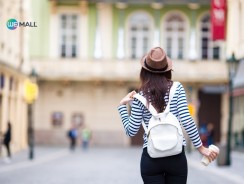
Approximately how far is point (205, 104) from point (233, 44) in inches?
378

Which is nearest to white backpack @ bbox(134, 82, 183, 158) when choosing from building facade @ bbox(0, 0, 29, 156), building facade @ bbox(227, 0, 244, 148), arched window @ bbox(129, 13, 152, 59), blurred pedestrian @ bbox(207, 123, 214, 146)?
building facade @ bbox(0, 0, 29, 156)

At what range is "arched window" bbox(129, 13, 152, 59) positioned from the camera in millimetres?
42250

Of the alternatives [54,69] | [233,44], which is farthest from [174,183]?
[54,69]

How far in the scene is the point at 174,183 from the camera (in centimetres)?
513

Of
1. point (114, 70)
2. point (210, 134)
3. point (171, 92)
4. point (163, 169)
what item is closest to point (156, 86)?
point (171, 92)

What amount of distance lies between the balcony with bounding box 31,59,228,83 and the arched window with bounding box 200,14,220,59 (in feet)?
4.24

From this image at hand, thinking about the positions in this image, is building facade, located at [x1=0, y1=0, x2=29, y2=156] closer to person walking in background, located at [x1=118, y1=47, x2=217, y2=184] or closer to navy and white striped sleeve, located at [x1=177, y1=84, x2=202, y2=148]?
person walking in background, located at [x1=118, y1=47, x2=217, y2=184]

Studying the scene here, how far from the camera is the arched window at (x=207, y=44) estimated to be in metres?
41.8

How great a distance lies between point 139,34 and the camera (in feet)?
139

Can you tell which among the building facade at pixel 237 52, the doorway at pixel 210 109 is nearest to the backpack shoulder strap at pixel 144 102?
the building facade at pixel 237 52

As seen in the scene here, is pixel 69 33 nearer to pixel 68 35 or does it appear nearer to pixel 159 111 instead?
pixel 68 35

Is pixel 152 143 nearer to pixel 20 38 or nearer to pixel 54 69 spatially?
pixel 20 38

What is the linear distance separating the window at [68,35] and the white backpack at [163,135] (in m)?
37.2

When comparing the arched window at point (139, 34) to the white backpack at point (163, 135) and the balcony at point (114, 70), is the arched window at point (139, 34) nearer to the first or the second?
the balcony at point (114, 70)
